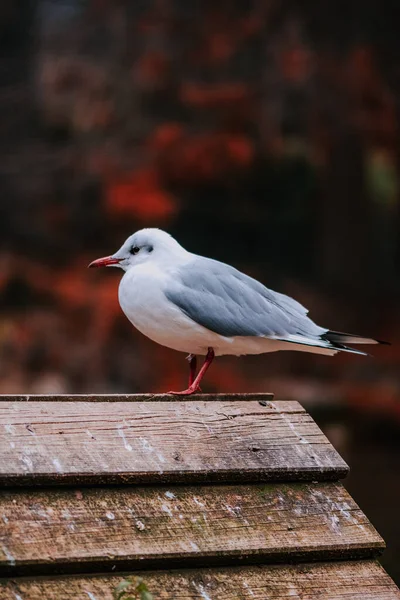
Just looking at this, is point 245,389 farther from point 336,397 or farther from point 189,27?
point 189,27

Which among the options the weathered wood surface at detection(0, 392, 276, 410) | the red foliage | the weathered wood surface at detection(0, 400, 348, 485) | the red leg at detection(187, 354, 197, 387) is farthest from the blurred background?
the weathered wood surface at detection(0, 400, 348, 485)

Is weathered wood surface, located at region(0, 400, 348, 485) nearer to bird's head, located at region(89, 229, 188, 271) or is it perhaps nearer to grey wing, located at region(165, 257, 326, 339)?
grey wing, located at region(165, 257, 326, 339)

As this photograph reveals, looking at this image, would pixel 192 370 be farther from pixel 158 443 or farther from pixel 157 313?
pixel 158 443

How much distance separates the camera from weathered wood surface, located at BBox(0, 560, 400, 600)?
4.62 ft

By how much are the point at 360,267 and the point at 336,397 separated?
973mm

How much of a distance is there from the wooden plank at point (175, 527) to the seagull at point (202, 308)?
57cm

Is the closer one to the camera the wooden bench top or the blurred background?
the wooden bench top

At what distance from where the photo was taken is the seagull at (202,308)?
90.7 inches

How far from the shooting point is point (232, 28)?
21.1ft

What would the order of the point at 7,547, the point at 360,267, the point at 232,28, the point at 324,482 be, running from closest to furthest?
1. the point at 7,547
2. the point at 324,482
3. the point at 232,28
4. the point at 360,267

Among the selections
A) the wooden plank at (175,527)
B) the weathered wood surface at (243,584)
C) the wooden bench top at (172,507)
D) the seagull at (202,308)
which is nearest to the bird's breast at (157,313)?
the seagull at (202,308)

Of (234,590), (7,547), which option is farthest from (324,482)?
(7,547)

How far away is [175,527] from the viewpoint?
1.56m

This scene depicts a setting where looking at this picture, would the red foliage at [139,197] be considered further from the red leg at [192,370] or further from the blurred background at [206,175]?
the red leg at [192,370]
